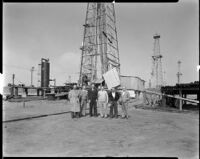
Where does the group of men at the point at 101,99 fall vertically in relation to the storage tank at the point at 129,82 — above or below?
below

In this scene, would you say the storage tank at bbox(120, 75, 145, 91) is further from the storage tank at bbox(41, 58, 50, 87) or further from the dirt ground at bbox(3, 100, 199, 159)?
the dirt ground at bbox(3, 100, 199, 159)

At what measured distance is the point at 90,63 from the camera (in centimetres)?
3634

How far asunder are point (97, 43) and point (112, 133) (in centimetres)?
2676

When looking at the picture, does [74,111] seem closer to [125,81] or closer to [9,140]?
[9,140]

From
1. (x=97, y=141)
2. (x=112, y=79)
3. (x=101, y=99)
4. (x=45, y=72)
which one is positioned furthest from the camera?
(x=45, y=72)

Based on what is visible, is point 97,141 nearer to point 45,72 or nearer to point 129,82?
point 45,72

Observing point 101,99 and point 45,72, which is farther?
point 45,72

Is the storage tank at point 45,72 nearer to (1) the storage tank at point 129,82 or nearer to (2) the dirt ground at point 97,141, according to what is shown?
(1) the storage tank at point 129,82

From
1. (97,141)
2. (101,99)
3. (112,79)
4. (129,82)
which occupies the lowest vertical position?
(97,141)

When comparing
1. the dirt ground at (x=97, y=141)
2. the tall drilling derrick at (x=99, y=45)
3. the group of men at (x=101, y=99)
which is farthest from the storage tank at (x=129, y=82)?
the dirt ground at (x=97, y=141)

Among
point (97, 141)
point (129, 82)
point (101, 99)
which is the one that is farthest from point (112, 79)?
point (129, 82)

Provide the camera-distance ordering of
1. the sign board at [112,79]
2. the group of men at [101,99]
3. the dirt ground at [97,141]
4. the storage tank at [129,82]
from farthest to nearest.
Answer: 1. the storage tank at [129,82]
2. the sign board at [112,79]
3. the group of men at [101,99]
4. the dirt ground at [97,141]

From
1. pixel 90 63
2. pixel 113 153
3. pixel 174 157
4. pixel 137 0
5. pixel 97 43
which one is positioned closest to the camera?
pixel 174 157

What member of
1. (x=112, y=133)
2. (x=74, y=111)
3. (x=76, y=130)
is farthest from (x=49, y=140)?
(x=74, y=111)
